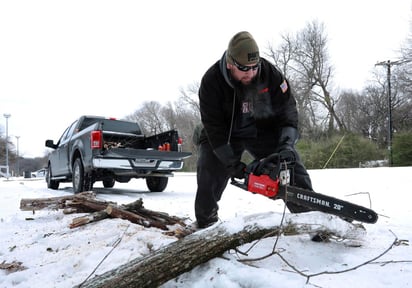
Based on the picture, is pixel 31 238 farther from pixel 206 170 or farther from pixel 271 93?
pixel 271 93

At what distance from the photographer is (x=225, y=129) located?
3.03 meters

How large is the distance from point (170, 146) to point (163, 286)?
17.1 feet

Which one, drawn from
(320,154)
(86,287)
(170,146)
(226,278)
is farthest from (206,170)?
(320,154)

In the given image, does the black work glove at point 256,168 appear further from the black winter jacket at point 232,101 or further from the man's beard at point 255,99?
the man's beard at point 255,99

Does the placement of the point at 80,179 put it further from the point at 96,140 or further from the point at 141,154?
the point at 141,154

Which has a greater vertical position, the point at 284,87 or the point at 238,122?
the point at 284,87

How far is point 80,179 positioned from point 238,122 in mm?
4189

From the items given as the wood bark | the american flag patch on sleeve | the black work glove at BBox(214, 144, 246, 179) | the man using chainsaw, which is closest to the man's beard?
the man using chainsaw

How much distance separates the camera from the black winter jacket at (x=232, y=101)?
2883 mm

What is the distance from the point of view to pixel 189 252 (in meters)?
1.91

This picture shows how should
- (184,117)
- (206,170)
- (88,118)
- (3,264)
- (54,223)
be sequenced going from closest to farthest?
1. (3,264)
2. (206,170)
3. (54,223)
4. (88,118)
5. (184,117)

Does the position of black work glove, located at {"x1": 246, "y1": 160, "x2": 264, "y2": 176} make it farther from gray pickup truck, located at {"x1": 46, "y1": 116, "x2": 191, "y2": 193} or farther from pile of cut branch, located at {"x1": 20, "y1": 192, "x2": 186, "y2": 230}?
gray pickup truck, located at {"x1": 46, "y1": 116, "x2": 191, "y2": 193}

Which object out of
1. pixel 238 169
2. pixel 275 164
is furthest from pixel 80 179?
pixel 275 164

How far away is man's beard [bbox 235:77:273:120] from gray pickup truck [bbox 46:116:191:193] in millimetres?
3398
